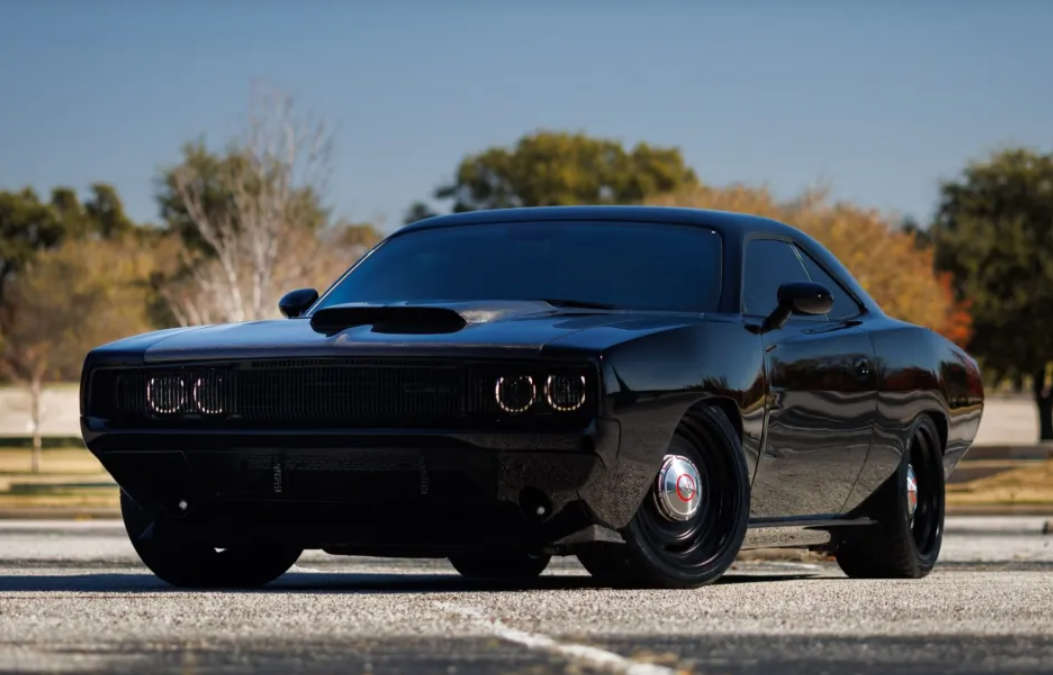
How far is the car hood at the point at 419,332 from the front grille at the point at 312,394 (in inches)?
2.0

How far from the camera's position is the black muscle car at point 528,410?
6.73 m

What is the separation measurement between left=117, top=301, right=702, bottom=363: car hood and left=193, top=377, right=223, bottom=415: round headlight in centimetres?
10

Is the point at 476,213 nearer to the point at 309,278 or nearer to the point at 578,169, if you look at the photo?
the point at 309,278

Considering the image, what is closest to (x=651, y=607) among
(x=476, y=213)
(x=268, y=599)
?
(x=268, y=599)

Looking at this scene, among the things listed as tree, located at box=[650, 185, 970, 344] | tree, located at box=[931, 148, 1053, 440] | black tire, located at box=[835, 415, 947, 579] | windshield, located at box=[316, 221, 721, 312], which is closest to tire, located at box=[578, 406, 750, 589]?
windshield, located at box=[316, 221, 721, 312]

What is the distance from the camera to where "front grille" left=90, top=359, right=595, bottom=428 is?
22.1ft

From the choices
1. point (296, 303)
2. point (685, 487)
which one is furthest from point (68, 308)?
point (685, 487)

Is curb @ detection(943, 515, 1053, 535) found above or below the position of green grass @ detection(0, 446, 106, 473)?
above

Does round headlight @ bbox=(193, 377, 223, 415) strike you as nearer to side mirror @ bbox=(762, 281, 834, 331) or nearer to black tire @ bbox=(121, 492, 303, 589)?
black tire @ bbox=(121, 492, 303, 589)

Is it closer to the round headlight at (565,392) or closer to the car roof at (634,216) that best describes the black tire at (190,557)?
the round headlight at (565,392)

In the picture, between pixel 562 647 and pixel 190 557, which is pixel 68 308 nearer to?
pixel 190 557

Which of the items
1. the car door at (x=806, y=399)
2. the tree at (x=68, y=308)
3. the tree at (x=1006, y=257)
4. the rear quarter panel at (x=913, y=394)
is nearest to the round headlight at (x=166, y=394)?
the car door at (x=806, y=399)

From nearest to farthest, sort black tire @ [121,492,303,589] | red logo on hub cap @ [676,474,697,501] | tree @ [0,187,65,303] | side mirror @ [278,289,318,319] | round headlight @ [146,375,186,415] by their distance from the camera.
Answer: red logo on hub cap @ [676,474,697,501] < round headlight @ [146,375,186,415] < black tire @ [121,492,303,589] < side mirror @ [278,289,318,319] < tree @ [0,187,65,303]

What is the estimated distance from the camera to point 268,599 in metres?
6.79
